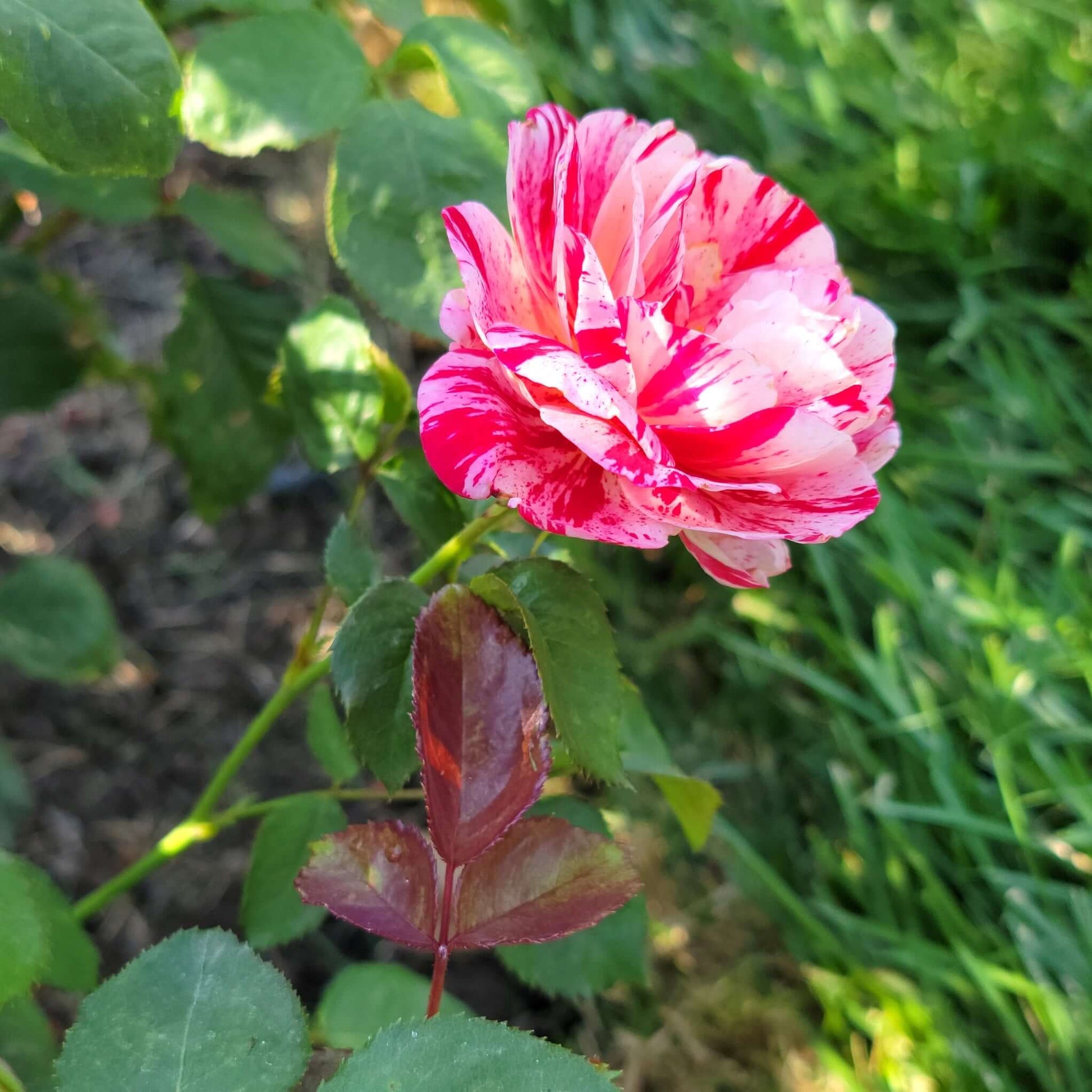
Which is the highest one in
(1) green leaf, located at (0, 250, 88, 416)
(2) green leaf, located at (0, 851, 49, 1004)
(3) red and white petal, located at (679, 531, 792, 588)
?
(3) red and white petal, located at (679, 531, 792, 588)

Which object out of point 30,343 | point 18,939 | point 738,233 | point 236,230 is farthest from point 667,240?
point 30,343

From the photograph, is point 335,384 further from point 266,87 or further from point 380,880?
point 380,880

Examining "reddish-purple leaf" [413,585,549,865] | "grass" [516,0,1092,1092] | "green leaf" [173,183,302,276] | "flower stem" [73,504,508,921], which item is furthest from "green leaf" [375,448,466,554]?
"grass" [516,0,1092,1092]

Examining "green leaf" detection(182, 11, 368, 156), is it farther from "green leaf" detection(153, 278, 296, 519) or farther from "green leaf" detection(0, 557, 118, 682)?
"green leaf" detection(0, 557, 118, 682)

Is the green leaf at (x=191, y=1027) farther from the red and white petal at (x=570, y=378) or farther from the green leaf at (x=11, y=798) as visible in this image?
the green leaf at (x=11, y=798)

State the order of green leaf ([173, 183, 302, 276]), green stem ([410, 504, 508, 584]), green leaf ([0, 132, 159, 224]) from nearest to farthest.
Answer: green stem ([410, 504, 508, 584])
green leaf ([0, 132, 159, 224])
green leaf ([173, 183, 302, 276])

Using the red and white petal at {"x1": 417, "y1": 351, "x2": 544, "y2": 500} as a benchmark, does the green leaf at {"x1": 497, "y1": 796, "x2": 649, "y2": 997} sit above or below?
below

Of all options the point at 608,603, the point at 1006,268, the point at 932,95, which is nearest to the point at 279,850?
the point at 608,603
